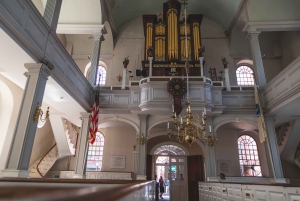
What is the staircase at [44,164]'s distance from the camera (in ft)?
37.7

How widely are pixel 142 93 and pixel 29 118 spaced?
5.45m

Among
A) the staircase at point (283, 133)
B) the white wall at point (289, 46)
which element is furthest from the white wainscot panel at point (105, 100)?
the white wall at point (289, 46)

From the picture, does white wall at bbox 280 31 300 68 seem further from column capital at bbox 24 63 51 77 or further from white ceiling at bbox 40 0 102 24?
column capital at bbox 24 63 51 77

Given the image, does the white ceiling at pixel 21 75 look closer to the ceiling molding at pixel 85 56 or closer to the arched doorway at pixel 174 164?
the ceiling molding at pixel 85 56

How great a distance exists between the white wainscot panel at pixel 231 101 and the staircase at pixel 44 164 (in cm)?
968

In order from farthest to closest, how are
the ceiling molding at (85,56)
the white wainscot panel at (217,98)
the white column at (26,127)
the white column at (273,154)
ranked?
the ceiling molding at (85,56) → the white wainscot panel at (217,98) → the white column at (273,154) → the white column at (26,127)

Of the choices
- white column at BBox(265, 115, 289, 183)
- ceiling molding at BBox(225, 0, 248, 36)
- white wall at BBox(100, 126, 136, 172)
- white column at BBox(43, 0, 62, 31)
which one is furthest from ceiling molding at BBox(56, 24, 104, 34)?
white column at BBox(265, 115, 289, 183)

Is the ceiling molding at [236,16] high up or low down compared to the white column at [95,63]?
up

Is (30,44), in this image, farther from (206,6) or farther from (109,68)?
(206,6)

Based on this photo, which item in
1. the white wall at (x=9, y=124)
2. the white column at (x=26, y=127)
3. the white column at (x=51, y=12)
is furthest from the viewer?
the white wall at (x=9, y=124)

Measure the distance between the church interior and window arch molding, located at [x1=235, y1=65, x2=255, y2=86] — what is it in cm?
7

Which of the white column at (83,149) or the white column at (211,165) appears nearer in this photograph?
the white column at (83,149)

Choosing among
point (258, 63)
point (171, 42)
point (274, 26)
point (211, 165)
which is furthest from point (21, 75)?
point (274, 26)

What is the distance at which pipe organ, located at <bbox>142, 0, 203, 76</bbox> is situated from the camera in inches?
470
